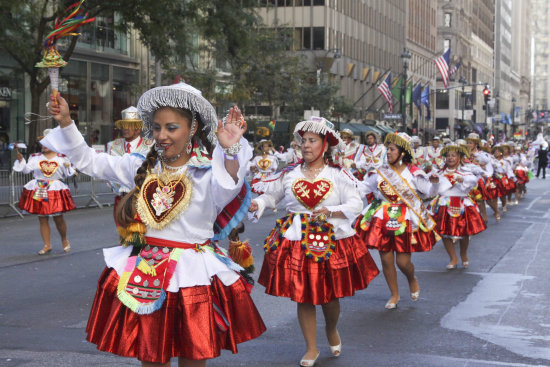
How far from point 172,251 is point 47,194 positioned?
8870mm

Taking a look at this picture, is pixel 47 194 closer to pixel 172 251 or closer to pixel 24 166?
pixel 24 166

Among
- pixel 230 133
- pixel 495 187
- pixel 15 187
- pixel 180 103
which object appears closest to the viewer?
pixel 230 133

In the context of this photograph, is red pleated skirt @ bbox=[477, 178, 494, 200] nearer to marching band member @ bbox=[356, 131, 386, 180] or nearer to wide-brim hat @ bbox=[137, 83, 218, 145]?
marching band member @ bbox=[356, 131, 386, 180]

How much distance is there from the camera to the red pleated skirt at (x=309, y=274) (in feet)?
22.5

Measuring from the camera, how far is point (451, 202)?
12.6m

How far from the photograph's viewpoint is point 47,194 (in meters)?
13.1

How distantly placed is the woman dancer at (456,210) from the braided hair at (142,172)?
778 centimetres

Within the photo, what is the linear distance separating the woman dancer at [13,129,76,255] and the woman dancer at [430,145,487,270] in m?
5.68

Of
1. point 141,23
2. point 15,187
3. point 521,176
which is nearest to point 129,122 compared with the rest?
point 15,187

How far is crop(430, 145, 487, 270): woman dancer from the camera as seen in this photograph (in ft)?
40.2

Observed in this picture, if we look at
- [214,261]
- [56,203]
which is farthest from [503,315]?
[56,203]

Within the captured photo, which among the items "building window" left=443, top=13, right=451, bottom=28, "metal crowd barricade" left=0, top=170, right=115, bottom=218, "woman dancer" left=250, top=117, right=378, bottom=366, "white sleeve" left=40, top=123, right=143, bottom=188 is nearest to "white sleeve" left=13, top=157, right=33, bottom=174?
"metal crowd barricade" left=0, top=170, right=115, bottom=218

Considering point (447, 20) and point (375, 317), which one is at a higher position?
point (447, 20)

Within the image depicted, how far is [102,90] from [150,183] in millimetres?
32851
